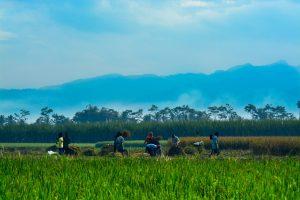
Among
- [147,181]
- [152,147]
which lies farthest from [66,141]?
[147,181]

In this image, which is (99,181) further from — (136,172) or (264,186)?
(264,186)

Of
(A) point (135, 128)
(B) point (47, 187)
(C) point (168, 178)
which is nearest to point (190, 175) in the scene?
(C) point (168, 178)

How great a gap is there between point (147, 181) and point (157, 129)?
3056 inches

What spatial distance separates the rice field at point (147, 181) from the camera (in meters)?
11.3

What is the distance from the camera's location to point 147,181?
526 inches

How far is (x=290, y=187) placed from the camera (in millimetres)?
12398

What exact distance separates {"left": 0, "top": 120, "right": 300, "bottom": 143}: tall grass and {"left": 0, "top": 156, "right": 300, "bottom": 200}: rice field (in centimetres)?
6803

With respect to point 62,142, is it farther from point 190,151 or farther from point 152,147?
point 190,151

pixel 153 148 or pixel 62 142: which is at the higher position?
pixel 62 142

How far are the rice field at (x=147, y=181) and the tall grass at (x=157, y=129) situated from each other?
6803 centimetres

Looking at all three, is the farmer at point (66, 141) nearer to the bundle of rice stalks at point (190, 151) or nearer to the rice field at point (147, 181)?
the bundle of rice stalks at point (190, 151)

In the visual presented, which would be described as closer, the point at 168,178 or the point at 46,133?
the point at 168,178

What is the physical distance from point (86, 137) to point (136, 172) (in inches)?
3031

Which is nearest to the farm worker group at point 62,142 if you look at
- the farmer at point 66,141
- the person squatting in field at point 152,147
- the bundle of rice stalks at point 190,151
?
the farmer at point 66,141
